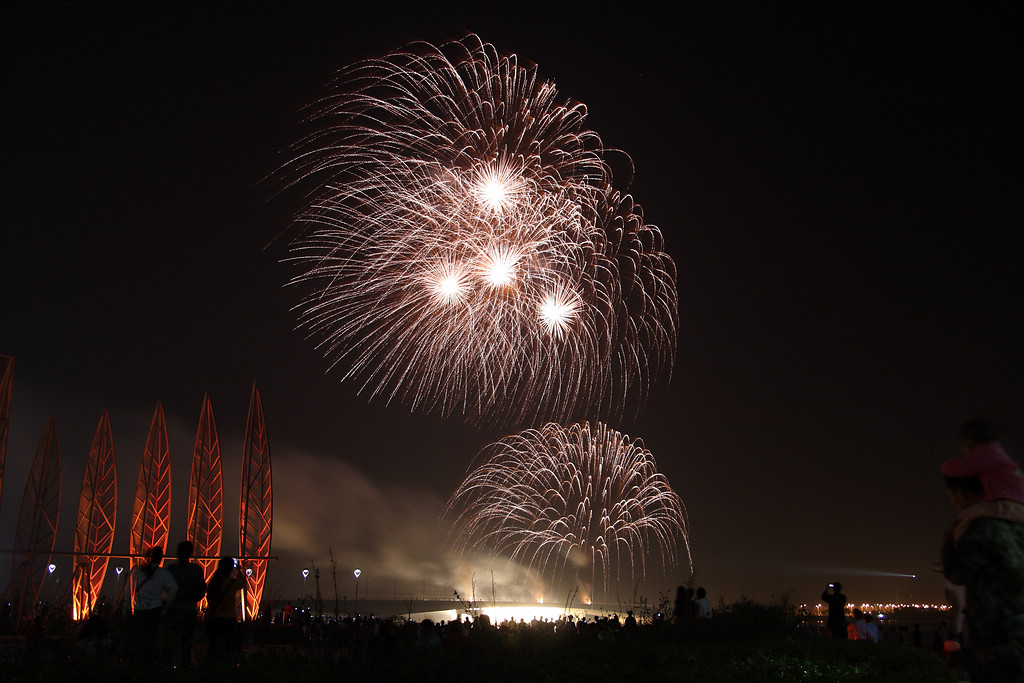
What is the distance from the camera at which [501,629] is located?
40.7 ft

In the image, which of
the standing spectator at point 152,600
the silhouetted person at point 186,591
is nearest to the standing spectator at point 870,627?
the silhouetted person at point 186,591

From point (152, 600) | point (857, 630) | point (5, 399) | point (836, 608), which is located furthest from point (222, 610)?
point (5, 399)

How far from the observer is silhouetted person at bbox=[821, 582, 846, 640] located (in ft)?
52.9

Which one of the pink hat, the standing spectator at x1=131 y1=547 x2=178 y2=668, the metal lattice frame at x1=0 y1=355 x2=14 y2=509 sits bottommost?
the standing spectator at x1=131 y1=547 x2=178 y2=668

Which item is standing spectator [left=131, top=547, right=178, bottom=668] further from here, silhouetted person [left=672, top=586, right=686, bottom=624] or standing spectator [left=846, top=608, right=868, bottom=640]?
standing spectator [left=846, top=608, right=868, bottom=640]

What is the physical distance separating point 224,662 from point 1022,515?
6105 mm

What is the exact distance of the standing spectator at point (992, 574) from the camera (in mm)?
4133

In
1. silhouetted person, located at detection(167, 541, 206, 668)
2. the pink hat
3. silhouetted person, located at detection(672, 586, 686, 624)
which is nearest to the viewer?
the pink hat

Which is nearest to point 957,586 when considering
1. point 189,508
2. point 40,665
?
point 40,665

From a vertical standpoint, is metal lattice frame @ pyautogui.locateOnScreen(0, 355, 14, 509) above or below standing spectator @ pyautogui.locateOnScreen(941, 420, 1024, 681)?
above

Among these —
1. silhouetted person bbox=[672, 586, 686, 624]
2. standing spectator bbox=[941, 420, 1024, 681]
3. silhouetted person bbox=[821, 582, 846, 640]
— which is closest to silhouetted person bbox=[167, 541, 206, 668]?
standing spectator bbox=[941, 420, 1024, 681]

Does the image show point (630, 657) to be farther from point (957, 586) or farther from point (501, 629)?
point (957, 586)

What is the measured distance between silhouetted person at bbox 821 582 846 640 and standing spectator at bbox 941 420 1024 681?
1260 cm

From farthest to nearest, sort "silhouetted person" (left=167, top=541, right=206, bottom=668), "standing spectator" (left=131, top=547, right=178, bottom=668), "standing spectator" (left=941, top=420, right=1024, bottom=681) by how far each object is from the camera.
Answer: "silhouetted person" (left=167, top=541, right=206, bottom=668), "standing spectator" (left=131, top=547, right=178, bottom=668), "standing spectator" (left=941, top=420, right=1024, bottom=681)
